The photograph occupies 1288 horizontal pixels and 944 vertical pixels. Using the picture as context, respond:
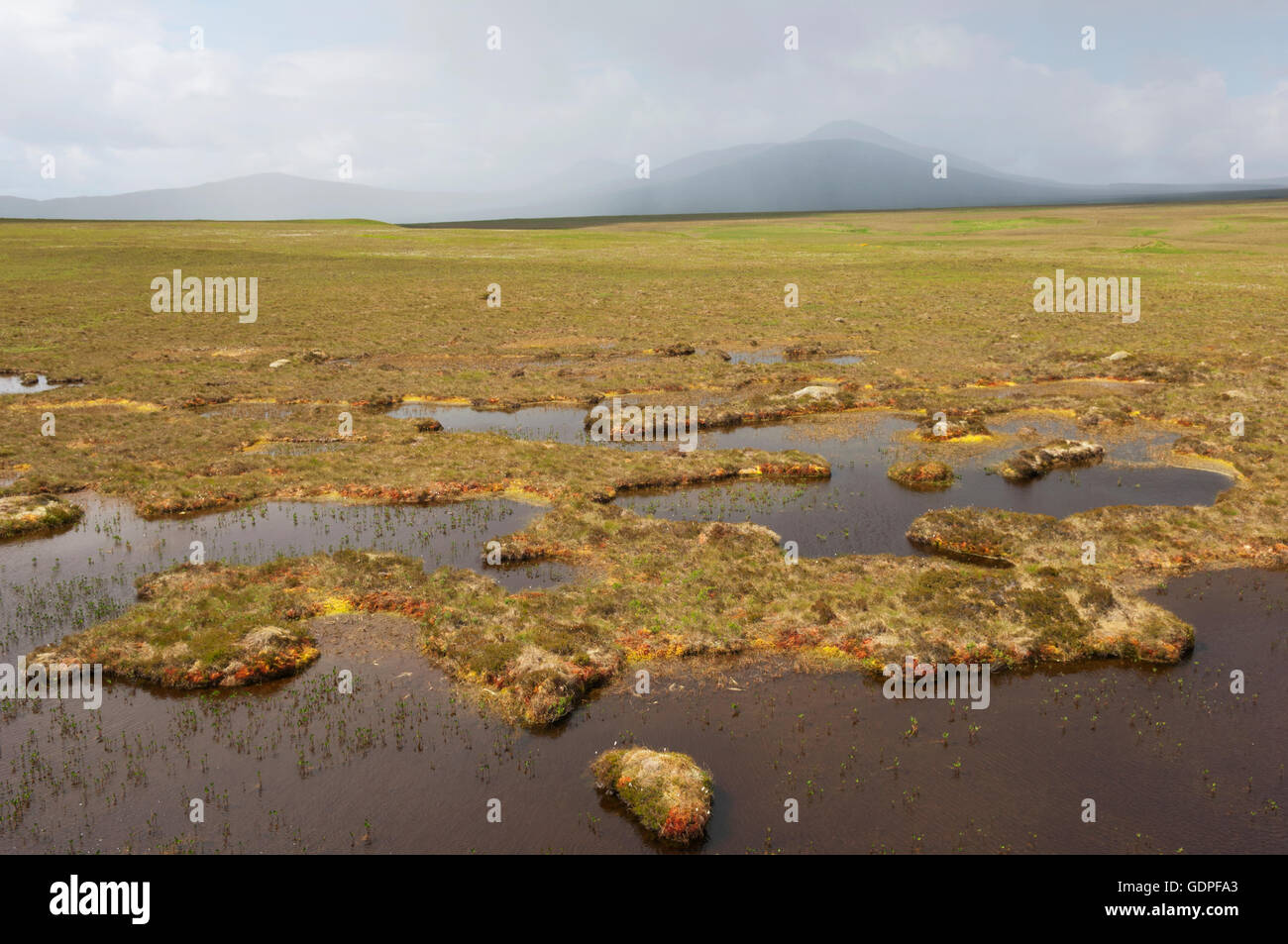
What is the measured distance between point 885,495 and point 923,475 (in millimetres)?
2690

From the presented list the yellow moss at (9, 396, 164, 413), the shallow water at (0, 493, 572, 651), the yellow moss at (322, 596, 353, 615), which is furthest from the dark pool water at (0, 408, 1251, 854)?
the yellow moss at (9, 396, 164, 413)

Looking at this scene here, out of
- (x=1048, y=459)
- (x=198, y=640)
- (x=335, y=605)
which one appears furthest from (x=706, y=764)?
(x=1048, y=459)

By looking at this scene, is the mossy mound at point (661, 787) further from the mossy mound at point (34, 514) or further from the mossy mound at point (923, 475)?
the mossy mound at point (34, 514)

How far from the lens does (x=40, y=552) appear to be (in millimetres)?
27469

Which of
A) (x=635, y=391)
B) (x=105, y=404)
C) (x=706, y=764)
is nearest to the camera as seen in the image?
(x=706, y=764)

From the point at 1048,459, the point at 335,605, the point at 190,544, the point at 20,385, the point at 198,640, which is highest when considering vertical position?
the point at 20,385

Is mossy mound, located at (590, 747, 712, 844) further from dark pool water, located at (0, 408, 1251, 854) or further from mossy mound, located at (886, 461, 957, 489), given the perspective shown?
mossy mound, located at (886, 461, 957, 489)

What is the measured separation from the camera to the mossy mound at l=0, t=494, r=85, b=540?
94.6 feet

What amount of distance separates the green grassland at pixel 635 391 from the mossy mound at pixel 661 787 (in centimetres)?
260

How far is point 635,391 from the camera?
51.4 metres

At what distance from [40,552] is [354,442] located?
1478cm

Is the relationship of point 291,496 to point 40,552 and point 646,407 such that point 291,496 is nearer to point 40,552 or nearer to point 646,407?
point 40,552

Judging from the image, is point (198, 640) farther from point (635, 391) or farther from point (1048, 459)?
point (1048, 459)
